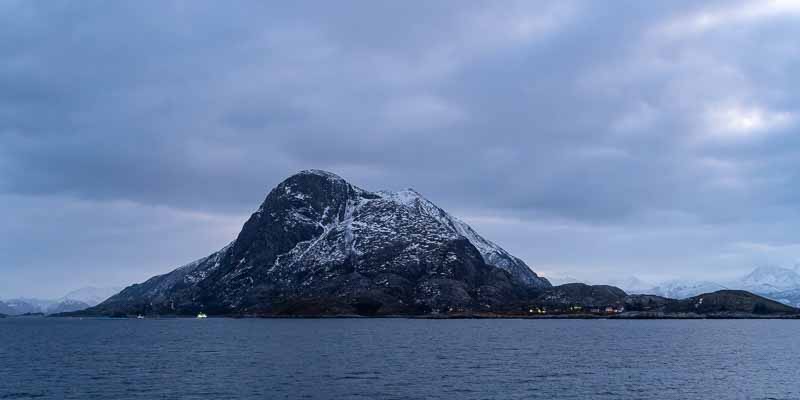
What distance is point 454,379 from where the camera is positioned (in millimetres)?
113188

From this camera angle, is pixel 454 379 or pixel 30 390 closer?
pixel 30 390

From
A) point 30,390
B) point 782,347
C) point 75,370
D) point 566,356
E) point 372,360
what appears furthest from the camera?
point 782,347

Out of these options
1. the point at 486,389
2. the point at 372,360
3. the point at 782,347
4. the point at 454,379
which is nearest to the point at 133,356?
the point at 372,360

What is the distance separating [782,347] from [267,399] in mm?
160337

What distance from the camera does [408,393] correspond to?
97938 millimetres

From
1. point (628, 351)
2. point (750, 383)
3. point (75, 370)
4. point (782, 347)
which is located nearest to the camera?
point (750, 383)

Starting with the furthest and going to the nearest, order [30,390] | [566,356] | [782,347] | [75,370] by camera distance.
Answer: [782,347] → [566,356] → [75,370] → [30,390]

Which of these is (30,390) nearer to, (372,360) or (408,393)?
(408,393)

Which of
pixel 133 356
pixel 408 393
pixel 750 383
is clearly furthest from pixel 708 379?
pixel 133 356

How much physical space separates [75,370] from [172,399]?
48084 millimetres

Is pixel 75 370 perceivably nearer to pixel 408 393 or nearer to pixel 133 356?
pixel 133 356

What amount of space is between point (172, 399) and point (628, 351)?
4755 inches

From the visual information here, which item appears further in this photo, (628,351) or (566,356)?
(628,351)

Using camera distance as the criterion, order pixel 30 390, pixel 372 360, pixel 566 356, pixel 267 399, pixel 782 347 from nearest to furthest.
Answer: pixel 267 399 < pixel 30 390 < pixel 372 360 < pixel 566 356 < pixel 782 347
